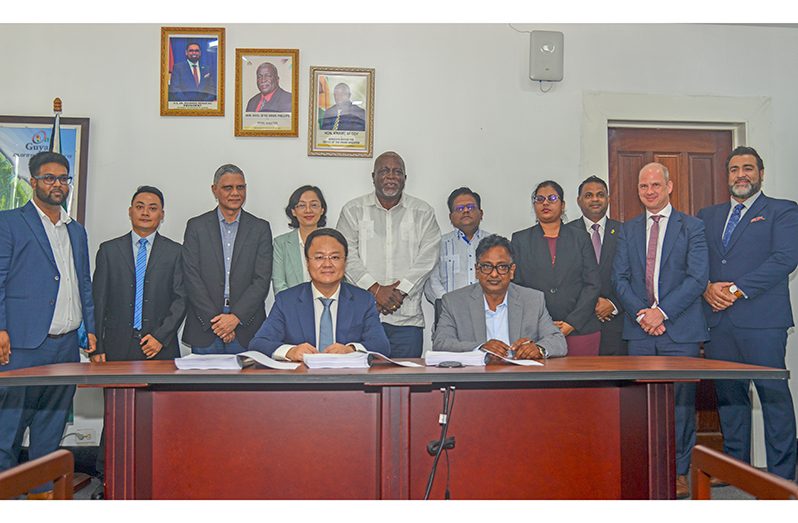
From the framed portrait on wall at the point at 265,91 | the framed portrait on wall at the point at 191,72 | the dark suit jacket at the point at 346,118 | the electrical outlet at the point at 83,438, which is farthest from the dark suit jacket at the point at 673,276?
the electrical outlet at the point at 83,438

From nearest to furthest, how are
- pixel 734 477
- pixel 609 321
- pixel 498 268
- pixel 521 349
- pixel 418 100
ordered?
pixel 734 477 < pixel 521 349 < pixel 498 268 < pixel 609 321 < pixel 418 100

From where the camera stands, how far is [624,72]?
16.3ft

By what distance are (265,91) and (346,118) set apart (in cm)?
53

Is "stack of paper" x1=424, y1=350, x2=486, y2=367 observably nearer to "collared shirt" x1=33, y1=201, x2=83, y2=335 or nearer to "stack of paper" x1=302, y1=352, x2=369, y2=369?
"stack of paper" x1=302, y1=352, x2=369, y2=369

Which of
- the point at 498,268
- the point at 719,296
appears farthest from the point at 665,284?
the point at 498,268

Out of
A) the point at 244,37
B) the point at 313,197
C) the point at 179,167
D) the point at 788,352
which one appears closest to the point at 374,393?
the point at 313,197

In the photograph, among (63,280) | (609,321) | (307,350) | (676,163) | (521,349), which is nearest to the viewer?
(307,350)

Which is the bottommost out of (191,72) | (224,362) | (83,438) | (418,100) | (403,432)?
(83,438)

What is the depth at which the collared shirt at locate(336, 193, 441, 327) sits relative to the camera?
4.52 meters

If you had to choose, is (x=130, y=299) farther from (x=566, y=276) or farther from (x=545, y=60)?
(x=545, y=60)

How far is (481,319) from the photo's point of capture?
3.62 m

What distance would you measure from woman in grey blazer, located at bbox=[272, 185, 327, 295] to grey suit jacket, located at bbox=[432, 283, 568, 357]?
1.19 metres

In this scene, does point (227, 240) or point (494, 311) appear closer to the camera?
point (494, 311)

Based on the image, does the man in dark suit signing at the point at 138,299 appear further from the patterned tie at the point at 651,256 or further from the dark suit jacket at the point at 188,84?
the patterned tie at the point at 651,256
